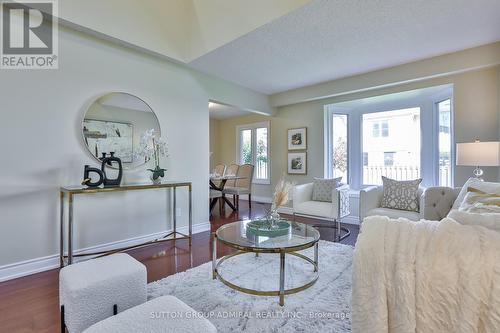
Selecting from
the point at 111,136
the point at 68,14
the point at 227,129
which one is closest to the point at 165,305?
the point at 111,136

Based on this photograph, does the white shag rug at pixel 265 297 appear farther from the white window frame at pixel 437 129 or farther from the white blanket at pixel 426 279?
the white window frame at pixel 437 129

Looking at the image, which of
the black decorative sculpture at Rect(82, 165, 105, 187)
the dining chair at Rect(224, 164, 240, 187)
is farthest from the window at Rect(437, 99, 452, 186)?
the black decorative sculpture at Rect(82, 165, 105, 187)

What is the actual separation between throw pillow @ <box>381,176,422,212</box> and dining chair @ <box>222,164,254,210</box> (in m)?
2.67

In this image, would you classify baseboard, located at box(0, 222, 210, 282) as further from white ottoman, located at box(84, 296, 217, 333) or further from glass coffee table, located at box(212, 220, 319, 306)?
white ottoman, located at box(84, 296, 217, 333)

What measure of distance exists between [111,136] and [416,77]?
13.4ft

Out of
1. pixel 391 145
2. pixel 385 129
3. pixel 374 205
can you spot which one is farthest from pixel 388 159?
pixel 374 205

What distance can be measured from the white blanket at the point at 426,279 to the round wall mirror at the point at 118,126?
9.23 ft

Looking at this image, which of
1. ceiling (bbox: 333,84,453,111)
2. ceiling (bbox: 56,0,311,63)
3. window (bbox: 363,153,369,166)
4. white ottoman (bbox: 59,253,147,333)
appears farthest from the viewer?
window (bbox: 363,153,369,166)

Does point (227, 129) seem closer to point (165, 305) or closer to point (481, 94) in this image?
point (481, 94)

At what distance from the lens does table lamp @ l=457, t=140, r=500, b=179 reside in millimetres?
2574

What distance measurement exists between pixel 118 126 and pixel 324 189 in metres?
3.03

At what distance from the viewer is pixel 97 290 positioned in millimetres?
1439

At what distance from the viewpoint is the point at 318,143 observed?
16.2 feet

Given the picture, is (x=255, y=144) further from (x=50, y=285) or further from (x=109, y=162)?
(x=50, y=285)
